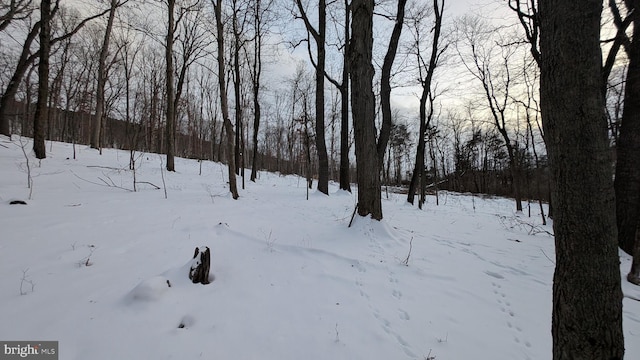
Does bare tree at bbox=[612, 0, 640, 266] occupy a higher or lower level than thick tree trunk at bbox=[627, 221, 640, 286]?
higher

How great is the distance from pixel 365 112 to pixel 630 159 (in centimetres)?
506

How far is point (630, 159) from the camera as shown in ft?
15.1

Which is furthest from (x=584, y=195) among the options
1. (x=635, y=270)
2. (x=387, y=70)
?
(x=387, y=70)

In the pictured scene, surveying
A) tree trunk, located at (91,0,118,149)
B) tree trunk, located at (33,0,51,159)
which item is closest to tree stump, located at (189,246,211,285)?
tree trunk, located at (33,0,51,159)

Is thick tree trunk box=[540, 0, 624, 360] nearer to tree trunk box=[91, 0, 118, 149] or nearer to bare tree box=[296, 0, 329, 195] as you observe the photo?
bare tree box=[296, 0, 329, 195]

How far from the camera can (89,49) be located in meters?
20.8

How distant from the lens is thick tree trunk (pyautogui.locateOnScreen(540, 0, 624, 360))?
1237mm

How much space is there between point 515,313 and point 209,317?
3240 mm

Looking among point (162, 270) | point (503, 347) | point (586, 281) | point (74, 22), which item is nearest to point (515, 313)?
point (503, 347)

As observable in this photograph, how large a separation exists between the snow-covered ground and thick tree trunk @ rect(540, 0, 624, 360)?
3.60 ft

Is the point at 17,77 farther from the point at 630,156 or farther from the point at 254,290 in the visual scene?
the point at 630,156

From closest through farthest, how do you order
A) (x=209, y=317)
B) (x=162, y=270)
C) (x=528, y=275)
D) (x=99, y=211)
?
(x=209, y=317), (x=162, y=270), (x=528, y=275), (x=99, y=211)

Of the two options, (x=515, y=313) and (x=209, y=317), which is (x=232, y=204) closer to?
(x=209, y=317)

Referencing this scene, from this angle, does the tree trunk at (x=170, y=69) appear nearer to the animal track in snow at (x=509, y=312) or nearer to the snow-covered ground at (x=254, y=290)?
the snow-covered ground at (x=254, y=290)
